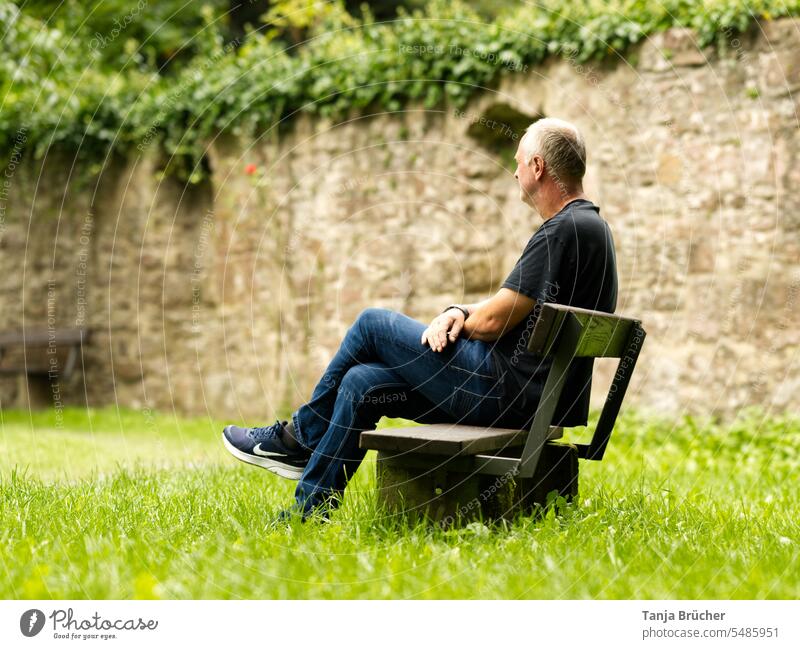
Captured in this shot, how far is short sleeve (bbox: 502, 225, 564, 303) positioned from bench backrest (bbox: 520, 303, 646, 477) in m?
0.17

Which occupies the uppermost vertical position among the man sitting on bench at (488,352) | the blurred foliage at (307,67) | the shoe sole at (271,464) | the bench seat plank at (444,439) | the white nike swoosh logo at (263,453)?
the blurred foliage at (307,67)

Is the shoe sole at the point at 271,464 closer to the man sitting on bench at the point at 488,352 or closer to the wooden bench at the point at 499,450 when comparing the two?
the man sitting on bench at the point at 488,352

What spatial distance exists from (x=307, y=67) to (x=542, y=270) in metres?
5.57

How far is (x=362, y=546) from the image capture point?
2941 mm

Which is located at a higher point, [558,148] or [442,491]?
[558,148]

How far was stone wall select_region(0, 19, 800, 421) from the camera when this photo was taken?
246 inches

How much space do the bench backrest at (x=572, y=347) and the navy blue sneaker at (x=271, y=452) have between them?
2.89 feet

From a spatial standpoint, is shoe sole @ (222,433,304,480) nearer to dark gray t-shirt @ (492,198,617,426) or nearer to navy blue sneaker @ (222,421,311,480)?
navy blue sneaker @ (222,421,311,480)

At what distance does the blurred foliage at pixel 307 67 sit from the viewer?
22.1 ft

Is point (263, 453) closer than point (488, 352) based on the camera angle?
No

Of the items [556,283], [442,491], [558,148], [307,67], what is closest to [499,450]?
[442,491]

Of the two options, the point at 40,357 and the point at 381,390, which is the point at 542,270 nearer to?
the point at 381,390

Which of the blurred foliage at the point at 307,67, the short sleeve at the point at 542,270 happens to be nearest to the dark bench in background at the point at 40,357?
the blurred foliage at the point at 307,67

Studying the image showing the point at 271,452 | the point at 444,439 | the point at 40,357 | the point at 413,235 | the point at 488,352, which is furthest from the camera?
the point at 40,357
